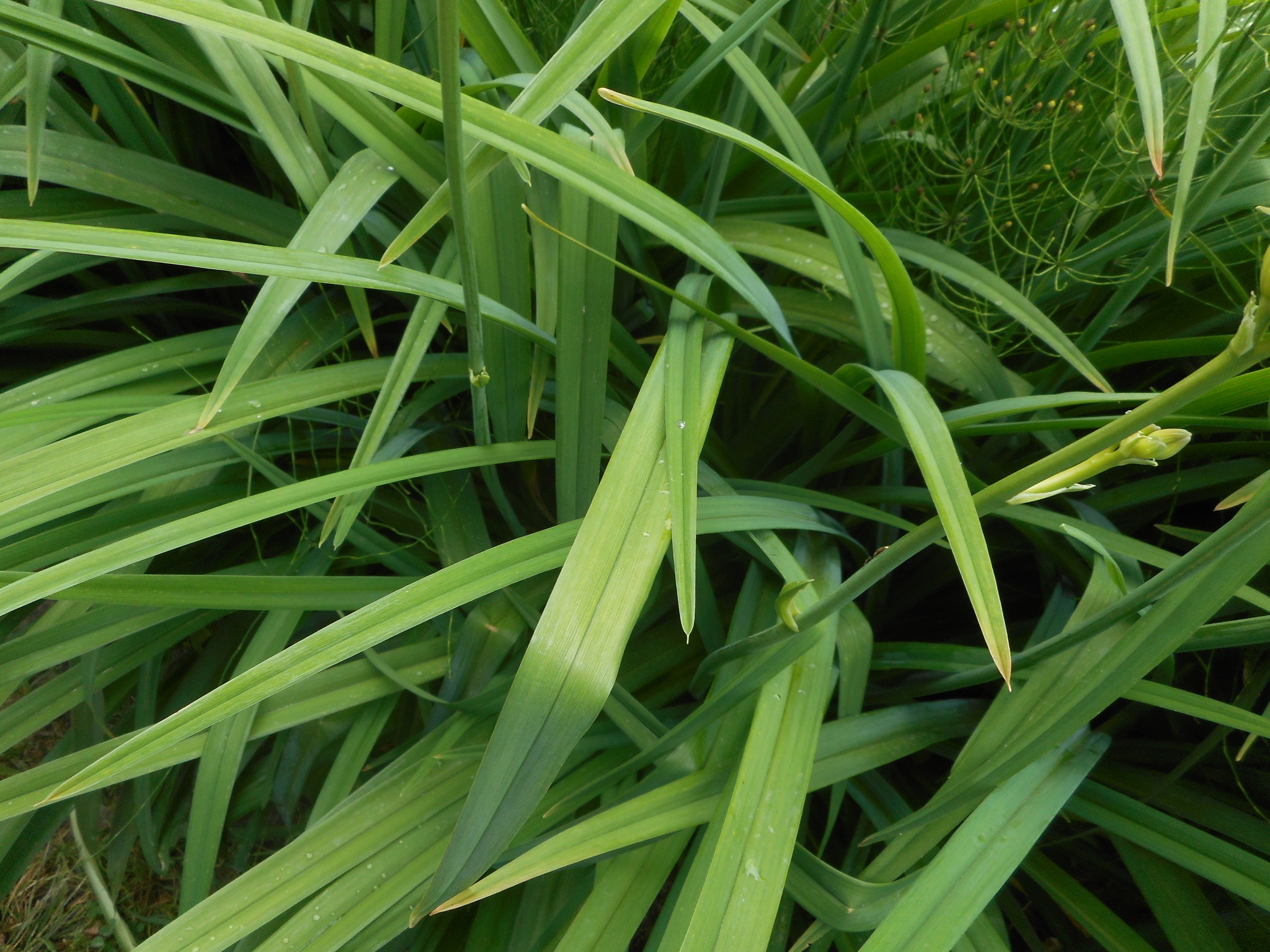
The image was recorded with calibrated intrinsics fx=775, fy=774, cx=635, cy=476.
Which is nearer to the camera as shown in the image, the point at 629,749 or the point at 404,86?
the point at 404,86

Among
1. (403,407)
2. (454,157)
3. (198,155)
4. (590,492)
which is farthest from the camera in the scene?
(198,155)

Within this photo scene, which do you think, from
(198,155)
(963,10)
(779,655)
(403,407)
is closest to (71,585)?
(403,407)

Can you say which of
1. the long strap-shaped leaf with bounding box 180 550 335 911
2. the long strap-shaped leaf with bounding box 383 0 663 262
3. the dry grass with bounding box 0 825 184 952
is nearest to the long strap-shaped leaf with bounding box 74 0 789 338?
the long strap-shaped leaf with bounding box 383 0 663 262

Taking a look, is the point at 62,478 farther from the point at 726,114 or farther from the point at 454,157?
the point at 726,114

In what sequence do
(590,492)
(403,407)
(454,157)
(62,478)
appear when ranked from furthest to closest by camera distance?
(403,407) → (590,492) → (62,478) → (454,157)

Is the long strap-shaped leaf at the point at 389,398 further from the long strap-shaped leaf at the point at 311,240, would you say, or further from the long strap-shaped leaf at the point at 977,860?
the long strap-shaped leaf at the point at 977,860

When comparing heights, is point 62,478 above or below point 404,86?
below

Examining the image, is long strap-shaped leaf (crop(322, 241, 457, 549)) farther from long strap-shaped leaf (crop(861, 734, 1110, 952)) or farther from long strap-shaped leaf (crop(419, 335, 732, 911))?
long strap-shaped leaf (crop(861, 734, 1110, 952))

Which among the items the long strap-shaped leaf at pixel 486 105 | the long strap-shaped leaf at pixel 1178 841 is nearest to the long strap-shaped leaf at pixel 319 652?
the long strap-shaped leaf at pixel 486 105
